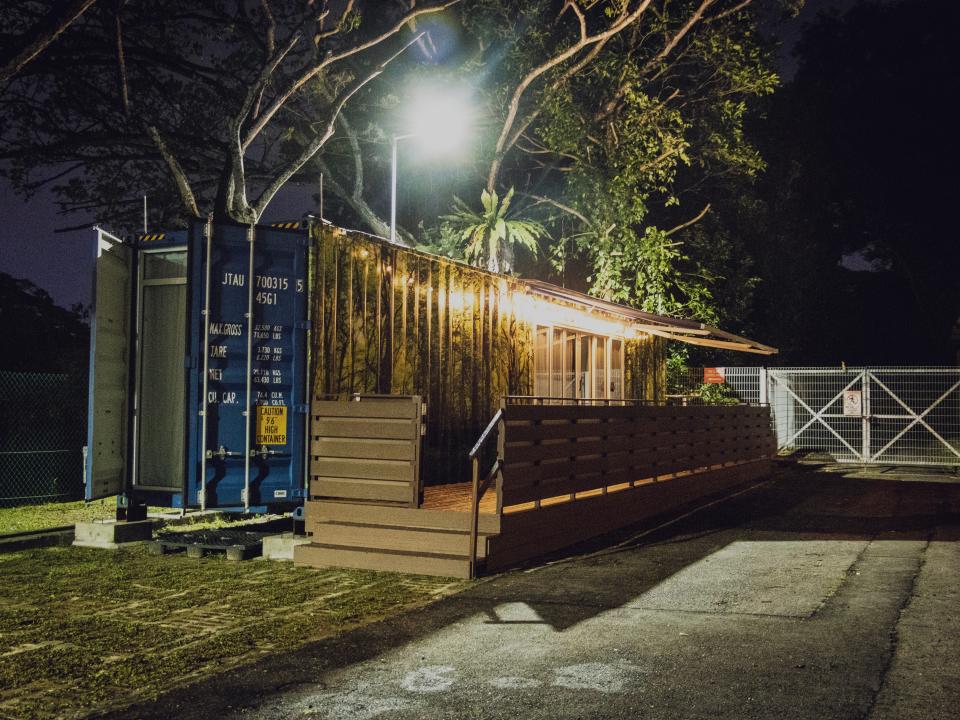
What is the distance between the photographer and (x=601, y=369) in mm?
18047

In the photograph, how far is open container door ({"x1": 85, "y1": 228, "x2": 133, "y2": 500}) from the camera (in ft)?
29.7

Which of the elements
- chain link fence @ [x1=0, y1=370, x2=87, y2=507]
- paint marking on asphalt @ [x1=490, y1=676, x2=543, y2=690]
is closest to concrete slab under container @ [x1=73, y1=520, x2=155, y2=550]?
chain link fence @ [x1=0, y1=370, x2=87, y2=507]

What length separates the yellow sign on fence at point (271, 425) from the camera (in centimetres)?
892

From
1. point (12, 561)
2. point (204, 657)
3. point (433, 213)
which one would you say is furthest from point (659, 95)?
point (204, 657)

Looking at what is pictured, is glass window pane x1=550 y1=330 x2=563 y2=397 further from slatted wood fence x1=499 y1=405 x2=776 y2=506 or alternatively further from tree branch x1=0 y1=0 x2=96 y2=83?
tree branch x1=0 y1=0 x2=96 y2=83

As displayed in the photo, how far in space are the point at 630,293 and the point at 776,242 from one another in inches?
439

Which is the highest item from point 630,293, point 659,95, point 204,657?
point 659,95

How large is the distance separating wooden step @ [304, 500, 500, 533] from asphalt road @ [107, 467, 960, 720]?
0.55 m

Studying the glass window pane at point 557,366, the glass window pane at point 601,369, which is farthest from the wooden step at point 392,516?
the glass window pane at point 601,369

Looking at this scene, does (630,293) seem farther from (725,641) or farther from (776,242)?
(725,641)

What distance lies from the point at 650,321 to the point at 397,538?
9.39 meters

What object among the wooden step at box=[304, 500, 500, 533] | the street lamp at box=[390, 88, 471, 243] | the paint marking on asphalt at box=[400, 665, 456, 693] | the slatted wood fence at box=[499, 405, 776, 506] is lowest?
the paint marking on asphalt at box=[400, 665, 456, 693]

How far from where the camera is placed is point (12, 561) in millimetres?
8766

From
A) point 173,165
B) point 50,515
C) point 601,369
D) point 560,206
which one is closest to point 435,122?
point 173,165
